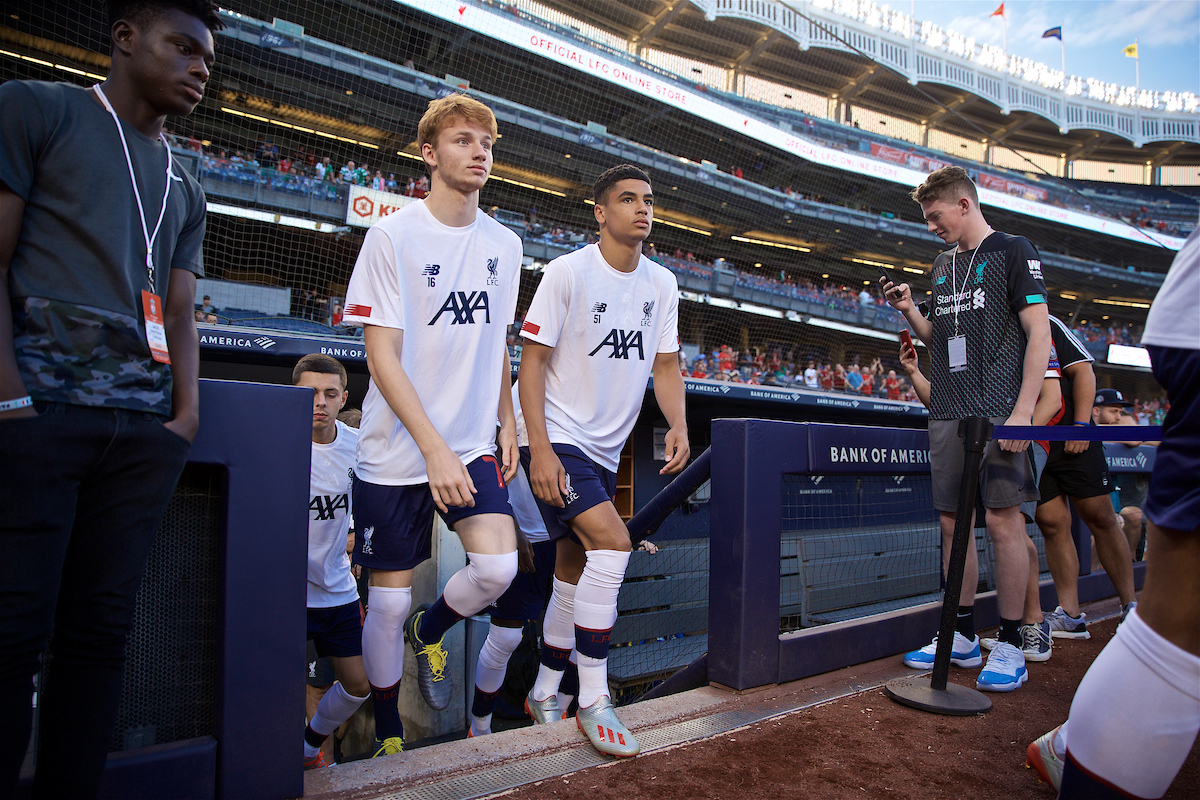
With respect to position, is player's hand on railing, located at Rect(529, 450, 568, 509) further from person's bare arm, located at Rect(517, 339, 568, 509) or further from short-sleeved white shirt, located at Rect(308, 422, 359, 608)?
short-sleeved white shirt, located at Rect(308, 422, 359, 608)

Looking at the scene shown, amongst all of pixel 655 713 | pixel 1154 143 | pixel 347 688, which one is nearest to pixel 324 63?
pixel 347 688

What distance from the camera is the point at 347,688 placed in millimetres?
2961

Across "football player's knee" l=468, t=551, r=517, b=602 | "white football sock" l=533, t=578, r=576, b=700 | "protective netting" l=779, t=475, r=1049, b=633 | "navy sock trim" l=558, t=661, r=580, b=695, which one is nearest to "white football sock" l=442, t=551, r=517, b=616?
"football player's knee" l=468, t=551, r=517, b=602

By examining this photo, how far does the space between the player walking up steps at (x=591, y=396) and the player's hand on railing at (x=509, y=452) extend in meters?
0.07

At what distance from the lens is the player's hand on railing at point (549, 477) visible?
211 cm

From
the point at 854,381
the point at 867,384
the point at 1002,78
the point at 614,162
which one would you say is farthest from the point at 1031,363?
the point at 1002,78

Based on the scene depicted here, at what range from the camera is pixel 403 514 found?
2090mm

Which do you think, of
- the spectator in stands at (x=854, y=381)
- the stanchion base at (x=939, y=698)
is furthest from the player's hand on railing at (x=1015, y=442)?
the spectator in stands at (x=854, y=381)

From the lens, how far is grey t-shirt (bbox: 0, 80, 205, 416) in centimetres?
115

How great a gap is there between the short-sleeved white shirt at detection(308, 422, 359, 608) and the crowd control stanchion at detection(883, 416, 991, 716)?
2.42 metres

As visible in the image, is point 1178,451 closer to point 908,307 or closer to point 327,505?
point 908,307

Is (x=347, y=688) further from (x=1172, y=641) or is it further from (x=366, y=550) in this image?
(x=1172, y=641)

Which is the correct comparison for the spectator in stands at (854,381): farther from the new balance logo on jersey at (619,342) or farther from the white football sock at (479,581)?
the white football sock at (479,581)

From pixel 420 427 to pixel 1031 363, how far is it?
224 cm
